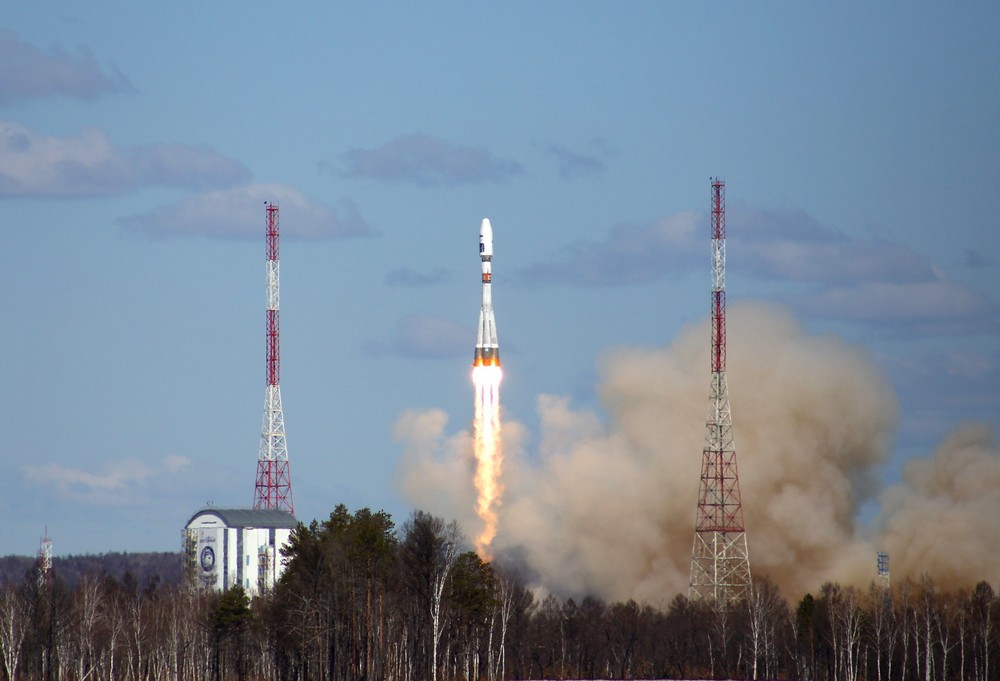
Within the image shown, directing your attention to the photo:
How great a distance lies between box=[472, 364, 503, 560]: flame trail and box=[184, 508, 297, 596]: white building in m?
14.0

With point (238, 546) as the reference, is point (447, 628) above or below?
below

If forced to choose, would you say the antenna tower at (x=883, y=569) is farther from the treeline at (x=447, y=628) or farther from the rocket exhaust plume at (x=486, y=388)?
the rocket exhaust plume at (x=486, y=388)

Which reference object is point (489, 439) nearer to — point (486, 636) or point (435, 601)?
point (486, 636)

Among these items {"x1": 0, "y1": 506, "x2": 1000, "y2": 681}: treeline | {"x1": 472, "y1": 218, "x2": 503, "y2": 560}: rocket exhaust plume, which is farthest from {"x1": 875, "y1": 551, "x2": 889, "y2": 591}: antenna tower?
{"x1": 472, "y1": 218, "x2": 503, "y2": 560}: rocket exhaust plume

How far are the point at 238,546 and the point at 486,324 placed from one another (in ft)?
86.2

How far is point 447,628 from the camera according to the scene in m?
91.4

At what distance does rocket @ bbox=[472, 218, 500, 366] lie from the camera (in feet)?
354

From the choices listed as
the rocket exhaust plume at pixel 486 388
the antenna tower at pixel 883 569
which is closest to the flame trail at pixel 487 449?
the rocket exhaust plume at pixel 486 388

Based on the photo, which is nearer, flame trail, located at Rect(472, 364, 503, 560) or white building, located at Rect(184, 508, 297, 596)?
flame trail, located at Rect(472, 364, 503, 560)

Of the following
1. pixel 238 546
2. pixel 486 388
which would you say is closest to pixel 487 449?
pixel 486 388

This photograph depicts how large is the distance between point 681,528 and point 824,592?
72.0 ft

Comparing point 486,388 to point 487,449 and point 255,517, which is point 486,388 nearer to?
point 487,449

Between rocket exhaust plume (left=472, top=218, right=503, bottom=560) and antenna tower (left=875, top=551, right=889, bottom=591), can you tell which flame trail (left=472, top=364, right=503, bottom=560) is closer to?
rocket exhaust plume (left=472, top=218, right=503, bottom=560)

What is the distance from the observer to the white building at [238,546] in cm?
12400
